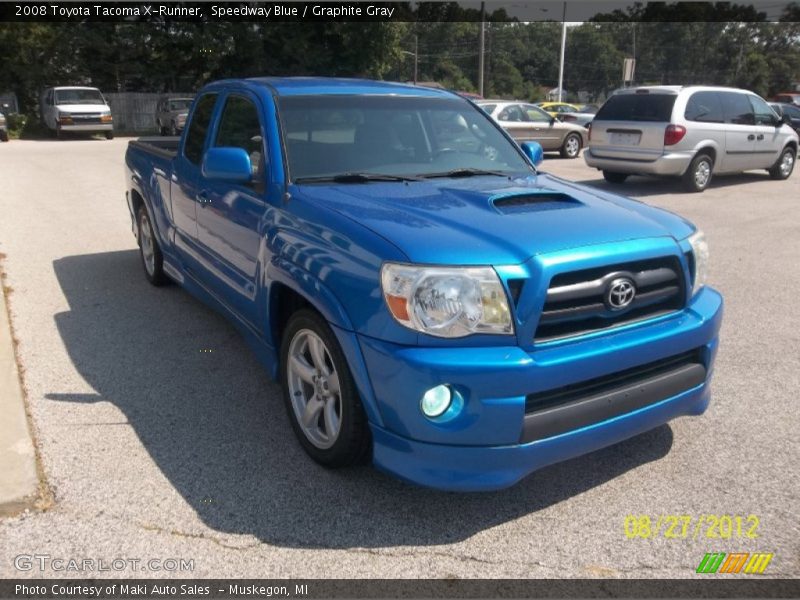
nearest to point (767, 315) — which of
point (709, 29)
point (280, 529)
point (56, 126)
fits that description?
point (280, 529)

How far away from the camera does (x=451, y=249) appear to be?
287cm

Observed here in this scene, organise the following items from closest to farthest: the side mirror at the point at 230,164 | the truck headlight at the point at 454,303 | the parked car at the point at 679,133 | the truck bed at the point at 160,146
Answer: the truck headlight at the point at 454,303, the side mirror at the point at 230,164, the truck bed at the point at 160,146, the parked car at the point at 679,133

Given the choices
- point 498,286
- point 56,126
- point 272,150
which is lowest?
point 56,126

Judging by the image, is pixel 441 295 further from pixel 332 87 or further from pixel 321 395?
pixel 332 87

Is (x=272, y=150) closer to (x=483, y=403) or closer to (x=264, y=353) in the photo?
(x=264, y=353)

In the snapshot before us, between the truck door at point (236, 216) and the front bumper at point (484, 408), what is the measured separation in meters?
1.31

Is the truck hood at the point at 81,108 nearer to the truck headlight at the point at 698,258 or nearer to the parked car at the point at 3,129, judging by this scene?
the parked car at the point at 3,129

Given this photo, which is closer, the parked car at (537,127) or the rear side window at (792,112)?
the parked car at (537,127)

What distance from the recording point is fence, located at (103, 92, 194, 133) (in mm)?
33719

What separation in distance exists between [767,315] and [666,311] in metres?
3.19

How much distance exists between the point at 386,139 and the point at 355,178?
48 centimetres

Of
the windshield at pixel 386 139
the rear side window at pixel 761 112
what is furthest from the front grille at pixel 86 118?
the windshield at pixel 386 139

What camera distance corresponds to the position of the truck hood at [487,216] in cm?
289
